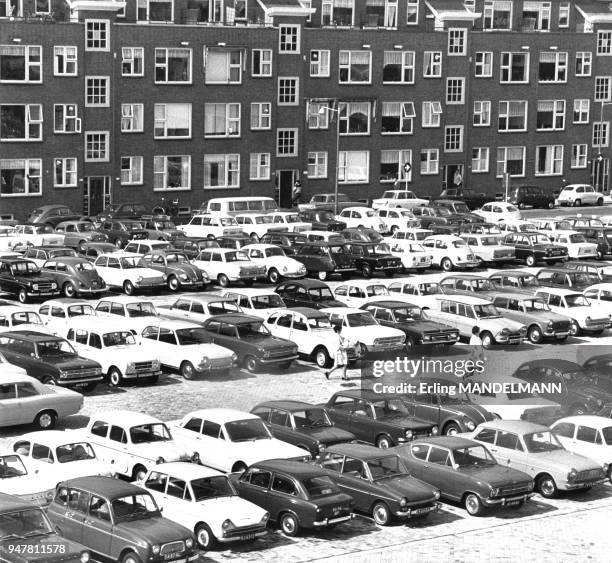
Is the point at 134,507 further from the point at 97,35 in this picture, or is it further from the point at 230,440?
the point at 97,35

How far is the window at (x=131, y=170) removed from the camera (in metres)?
72.2

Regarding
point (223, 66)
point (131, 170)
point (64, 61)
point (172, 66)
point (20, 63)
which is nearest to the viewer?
point (20, 63)

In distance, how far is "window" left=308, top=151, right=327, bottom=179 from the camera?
7888cm

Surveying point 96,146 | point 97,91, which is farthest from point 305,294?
point 97,91

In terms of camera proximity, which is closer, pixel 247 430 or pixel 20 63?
pixel 247 430

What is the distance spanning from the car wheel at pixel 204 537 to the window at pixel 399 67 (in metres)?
59.5

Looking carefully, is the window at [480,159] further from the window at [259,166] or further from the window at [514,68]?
the window at [259,166]

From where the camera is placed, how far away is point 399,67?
265ft

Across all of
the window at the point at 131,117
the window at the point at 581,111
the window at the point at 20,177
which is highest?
the window at the point at 581,111

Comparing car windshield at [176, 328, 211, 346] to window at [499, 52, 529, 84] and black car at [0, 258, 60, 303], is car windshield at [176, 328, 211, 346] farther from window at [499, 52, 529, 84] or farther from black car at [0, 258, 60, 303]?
window at [499, 52, 529, 84]

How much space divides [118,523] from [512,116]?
67092mm

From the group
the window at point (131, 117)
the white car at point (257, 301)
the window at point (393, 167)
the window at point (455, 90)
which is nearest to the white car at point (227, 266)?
the white car at point (257, 301)

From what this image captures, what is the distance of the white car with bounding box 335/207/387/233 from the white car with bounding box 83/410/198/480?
1475 inches

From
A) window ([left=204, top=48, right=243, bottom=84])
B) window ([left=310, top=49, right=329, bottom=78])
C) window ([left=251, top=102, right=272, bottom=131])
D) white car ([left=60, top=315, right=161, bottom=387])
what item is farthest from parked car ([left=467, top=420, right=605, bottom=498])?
window ([left=310, top=49, right=329, bottom=78])
